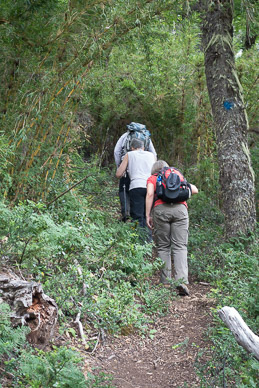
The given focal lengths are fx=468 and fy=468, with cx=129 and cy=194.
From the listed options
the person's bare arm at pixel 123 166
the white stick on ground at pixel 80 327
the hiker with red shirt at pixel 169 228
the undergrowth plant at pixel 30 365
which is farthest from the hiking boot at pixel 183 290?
the undergrowth plant at pixel 30 365

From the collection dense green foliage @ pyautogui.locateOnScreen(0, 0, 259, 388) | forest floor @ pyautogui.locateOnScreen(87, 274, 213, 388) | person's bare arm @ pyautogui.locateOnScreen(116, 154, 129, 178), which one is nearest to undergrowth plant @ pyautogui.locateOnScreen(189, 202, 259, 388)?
dense green foliage @ pyautogui.locateOnScreen(0, 0, 259, 388)

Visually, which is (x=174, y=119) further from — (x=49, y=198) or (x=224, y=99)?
(x=49, y=198)

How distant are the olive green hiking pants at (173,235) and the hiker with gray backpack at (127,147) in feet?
3.62

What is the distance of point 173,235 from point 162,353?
81.4 inches

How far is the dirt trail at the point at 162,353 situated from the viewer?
3623mm

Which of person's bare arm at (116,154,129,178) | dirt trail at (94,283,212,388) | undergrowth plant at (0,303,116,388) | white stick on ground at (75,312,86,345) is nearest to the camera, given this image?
undergrowth plant at (0,303,116,388)

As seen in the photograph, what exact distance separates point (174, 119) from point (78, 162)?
8.32 feet

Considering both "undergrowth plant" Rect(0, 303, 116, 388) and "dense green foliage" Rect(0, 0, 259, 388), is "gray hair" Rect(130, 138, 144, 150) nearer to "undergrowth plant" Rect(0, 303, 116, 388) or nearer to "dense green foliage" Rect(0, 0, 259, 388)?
"dense green foliage" Rect(0, 0, 259, 388)

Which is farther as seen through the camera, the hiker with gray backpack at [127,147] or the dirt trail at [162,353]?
the hiker with gray backpack at [127,147]

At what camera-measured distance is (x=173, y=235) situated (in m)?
6.02

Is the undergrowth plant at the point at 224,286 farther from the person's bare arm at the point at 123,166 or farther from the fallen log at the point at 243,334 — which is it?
the person's bare arm at the point at 123,166

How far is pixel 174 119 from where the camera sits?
10266 mm

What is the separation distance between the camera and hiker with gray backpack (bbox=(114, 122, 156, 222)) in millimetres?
6918

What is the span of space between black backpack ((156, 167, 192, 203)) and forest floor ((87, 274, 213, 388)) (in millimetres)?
1321
